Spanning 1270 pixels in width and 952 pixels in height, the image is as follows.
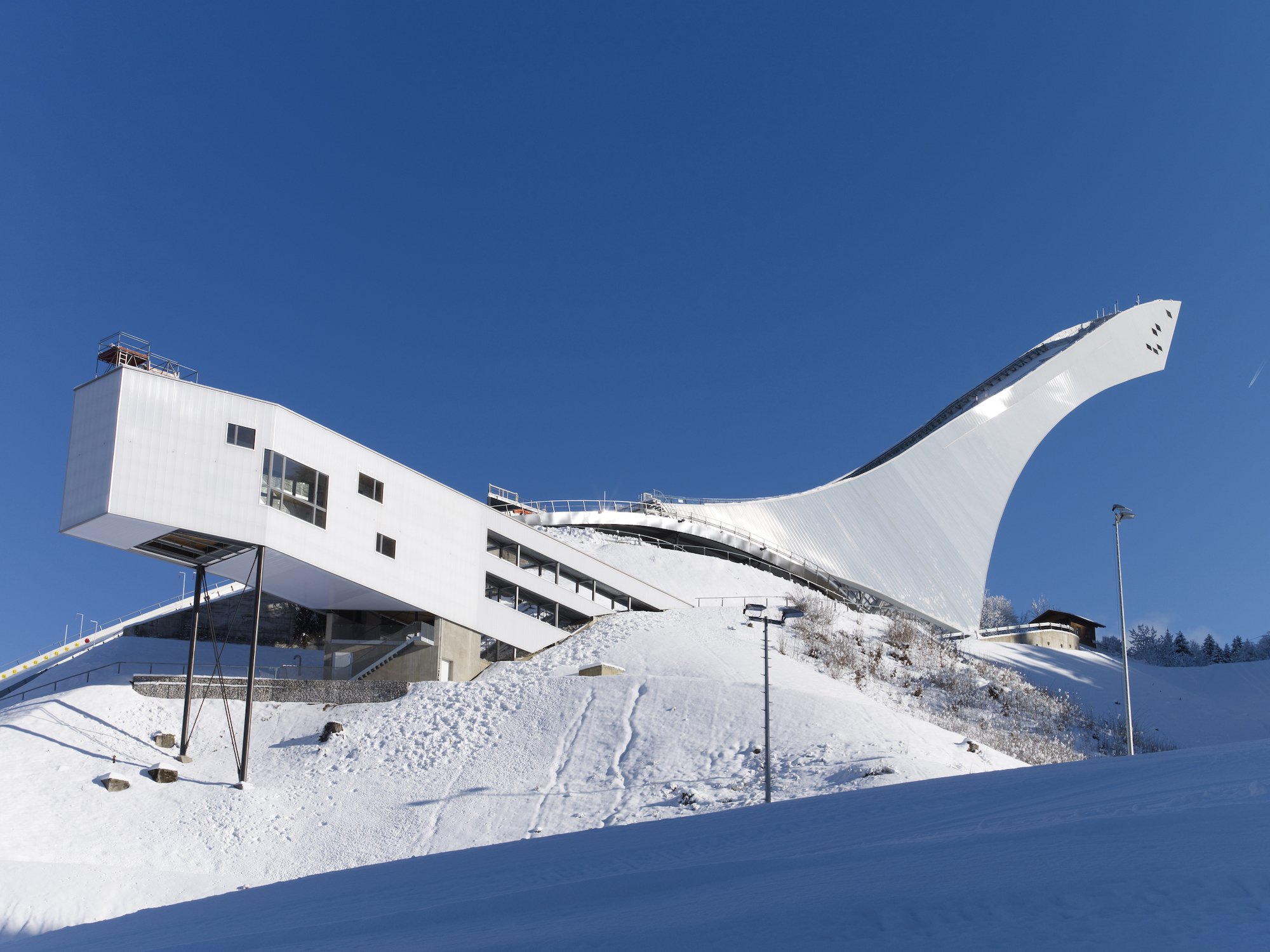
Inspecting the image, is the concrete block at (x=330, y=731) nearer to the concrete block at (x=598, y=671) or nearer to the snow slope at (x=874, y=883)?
the concrete block at (x=598, y=671)

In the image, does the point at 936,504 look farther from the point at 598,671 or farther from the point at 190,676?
the point at 190,676

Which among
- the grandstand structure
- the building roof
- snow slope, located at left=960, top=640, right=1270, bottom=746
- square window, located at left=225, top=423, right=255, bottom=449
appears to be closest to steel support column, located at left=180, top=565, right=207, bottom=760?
the grandstand structure

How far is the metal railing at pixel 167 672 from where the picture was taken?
1086 inches

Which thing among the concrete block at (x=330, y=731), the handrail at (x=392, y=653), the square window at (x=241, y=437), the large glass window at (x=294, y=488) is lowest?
the concrete block at (x=330, y=731)

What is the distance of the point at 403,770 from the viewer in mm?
22812

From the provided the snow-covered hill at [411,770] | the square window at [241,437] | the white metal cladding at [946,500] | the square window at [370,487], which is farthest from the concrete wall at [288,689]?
the white metal cladding at [946,500]

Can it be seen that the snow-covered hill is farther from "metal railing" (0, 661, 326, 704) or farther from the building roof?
the building roof

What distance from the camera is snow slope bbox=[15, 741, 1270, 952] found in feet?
13.7

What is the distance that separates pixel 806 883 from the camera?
5.50m

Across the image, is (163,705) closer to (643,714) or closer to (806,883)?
(643,714)

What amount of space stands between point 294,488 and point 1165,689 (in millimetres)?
31904

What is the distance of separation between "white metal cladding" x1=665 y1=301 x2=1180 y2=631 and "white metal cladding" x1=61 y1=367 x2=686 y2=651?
17033 mm

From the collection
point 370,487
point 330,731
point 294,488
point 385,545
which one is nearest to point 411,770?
point 330,731

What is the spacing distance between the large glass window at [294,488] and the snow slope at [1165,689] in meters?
24.6
